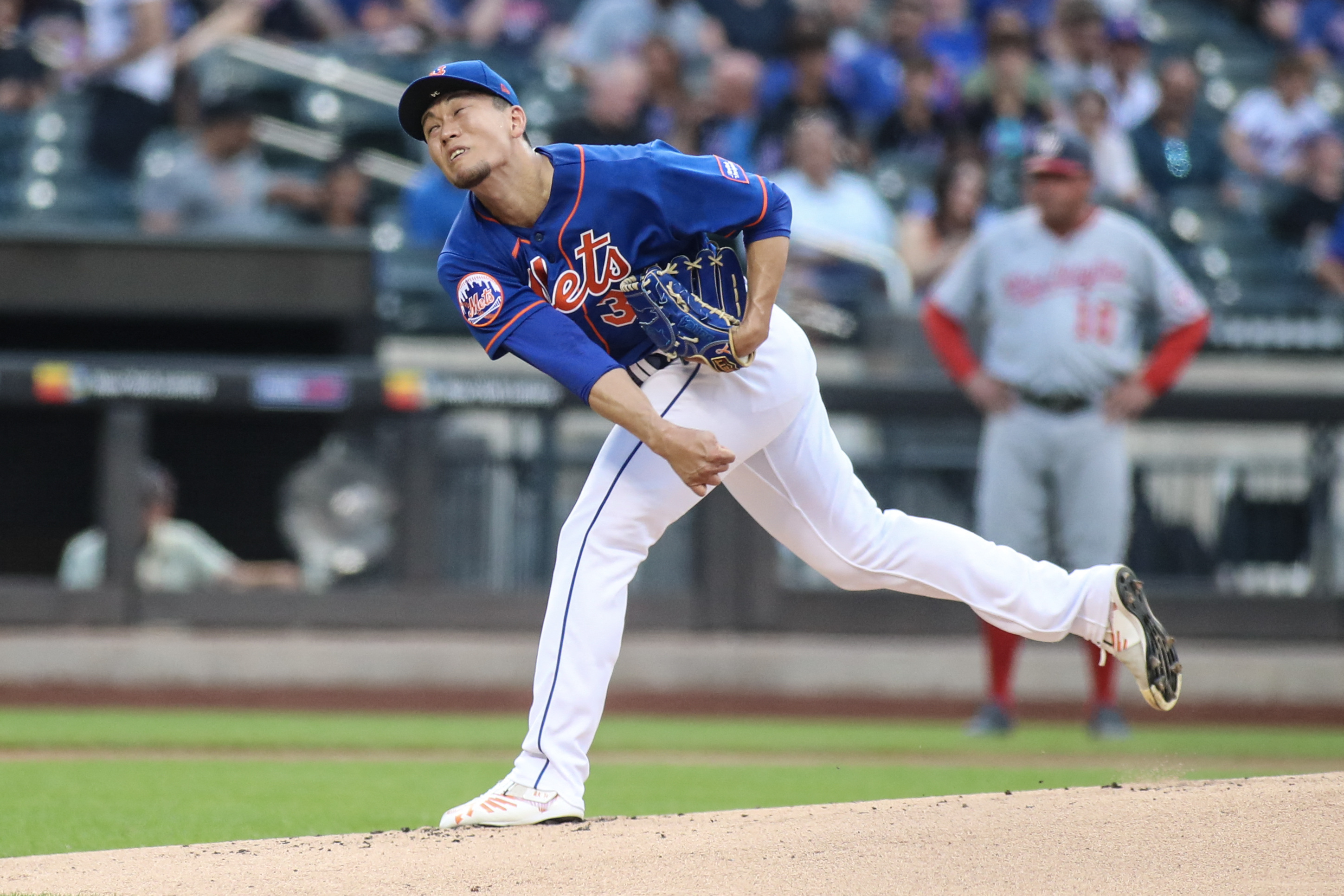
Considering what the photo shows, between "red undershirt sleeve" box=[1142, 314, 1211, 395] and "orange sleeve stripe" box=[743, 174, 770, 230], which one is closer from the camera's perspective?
"orange sleeve stripe" box=[743, 174, 770, 230]

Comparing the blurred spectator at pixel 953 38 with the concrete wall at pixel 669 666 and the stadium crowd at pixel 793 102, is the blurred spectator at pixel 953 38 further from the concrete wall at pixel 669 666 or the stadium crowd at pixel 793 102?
the concrete wall at pixel 669 666

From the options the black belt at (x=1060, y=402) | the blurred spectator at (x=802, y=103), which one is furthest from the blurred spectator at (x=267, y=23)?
the black belt at (x=1060, y=402)

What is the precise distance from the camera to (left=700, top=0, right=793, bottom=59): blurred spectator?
1170 centimetres

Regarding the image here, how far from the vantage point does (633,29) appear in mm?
11297

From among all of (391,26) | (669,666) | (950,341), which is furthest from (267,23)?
(950,341)

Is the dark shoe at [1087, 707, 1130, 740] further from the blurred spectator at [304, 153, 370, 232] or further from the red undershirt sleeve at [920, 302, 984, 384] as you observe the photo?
the blurred spectator at [304, 153, 370, 232]

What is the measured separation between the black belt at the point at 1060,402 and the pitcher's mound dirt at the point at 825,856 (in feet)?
9.53

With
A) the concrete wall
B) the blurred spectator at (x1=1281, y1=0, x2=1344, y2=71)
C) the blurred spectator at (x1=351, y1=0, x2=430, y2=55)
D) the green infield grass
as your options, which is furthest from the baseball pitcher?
the blurred spectator at (x1=1281, y1=0, x2=1344, y2=71)

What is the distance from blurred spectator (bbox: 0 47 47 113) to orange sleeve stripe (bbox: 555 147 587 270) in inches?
304

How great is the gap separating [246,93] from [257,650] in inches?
179

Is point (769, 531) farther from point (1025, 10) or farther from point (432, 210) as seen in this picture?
point (1025, 10)

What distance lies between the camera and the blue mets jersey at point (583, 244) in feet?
12.0

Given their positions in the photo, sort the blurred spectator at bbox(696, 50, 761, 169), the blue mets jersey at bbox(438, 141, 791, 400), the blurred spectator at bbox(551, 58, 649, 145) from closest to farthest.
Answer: the blue mets jersey at bbox(438, 141, 791, 400) → the blurred spectator at bbox(551, 58, 649, 145) → the blurred spectator at bbox(696, 50, 761, 169)

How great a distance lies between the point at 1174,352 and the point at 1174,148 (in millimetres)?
5004
